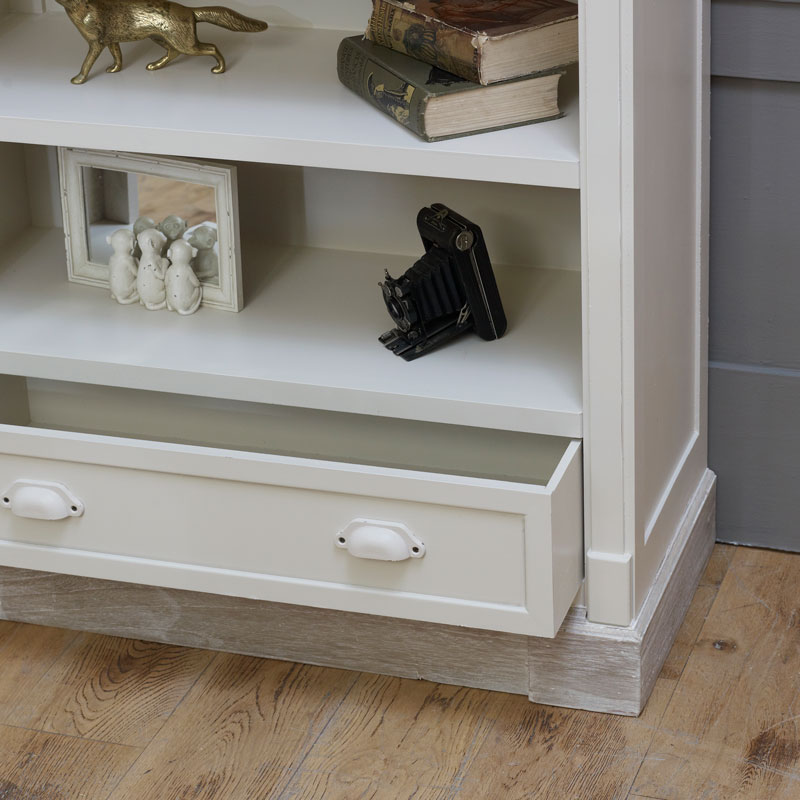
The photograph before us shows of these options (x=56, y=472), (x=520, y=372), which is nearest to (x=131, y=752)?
(x=56, y=472)

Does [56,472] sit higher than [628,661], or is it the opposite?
[56,472]

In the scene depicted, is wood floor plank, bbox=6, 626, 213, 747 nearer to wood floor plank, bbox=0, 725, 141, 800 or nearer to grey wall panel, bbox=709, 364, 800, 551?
wood floor plank, bbox=0, 725, 141, 800

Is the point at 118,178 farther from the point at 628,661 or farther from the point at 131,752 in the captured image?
the point at 628,661

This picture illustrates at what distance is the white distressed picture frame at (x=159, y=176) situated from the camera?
4.51ft

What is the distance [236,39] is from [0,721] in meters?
0.74

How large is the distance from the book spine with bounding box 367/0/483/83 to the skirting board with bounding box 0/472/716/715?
0.52m

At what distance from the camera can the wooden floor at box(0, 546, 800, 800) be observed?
1.21 meters

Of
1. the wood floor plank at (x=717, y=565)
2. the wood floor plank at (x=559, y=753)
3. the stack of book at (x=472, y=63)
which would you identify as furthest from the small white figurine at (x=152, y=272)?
the wood floor plank at (x=717, y=565)

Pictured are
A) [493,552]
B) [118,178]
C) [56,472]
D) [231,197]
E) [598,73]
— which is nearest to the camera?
[598,73]

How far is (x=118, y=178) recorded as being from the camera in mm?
1494

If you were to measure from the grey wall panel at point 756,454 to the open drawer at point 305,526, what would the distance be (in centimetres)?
24

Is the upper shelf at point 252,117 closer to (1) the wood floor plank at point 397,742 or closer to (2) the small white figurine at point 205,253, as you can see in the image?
(2) the small white figurine at point 205,253

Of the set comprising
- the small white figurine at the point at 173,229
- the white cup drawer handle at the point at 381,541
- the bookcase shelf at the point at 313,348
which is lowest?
the white cup drawer handle at the point at 381,541

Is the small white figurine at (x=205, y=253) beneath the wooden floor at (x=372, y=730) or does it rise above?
above
